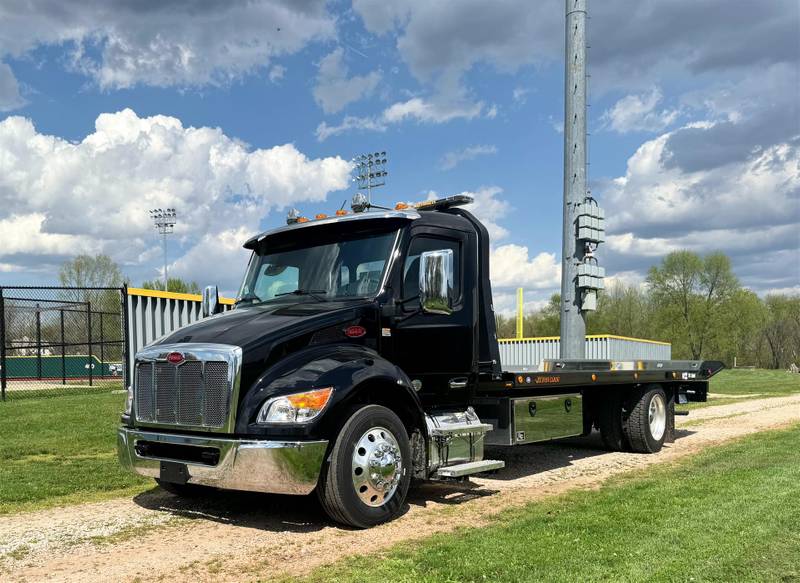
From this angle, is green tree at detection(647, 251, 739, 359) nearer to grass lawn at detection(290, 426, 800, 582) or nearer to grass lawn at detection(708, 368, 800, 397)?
grass lawn at detection(708, 368, 800, 397)

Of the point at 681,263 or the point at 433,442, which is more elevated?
the point at 681,263

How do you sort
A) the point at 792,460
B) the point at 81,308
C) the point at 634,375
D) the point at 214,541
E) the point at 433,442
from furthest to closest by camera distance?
the point at 81,308, the point at 634,375, the point at 792,460, the point at 433,442, the point at 214,541

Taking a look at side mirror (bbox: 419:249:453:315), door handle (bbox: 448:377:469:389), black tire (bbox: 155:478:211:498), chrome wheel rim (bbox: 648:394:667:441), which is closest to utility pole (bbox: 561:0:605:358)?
chrome wheel rim (bbox: 648:394:667:441)

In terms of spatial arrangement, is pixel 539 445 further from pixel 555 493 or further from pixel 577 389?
pixel 555 493

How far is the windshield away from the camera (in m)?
6.65

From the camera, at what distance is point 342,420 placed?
18.9ft

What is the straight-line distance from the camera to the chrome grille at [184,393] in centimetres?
562

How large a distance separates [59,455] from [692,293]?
62835 mm

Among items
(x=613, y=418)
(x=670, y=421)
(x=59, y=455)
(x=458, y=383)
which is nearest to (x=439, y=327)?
(x=458, y=383)

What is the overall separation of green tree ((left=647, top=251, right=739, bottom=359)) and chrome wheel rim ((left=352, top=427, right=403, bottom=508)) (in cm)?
6251

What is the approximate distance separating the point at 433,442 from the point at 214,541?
2.05m

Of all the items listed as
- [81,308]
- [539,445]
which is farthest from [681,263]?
[539,445]

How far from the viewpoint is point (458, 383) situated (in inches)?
283

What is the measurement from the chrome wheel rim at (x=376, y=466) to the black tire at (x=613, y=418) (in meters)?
4.76
